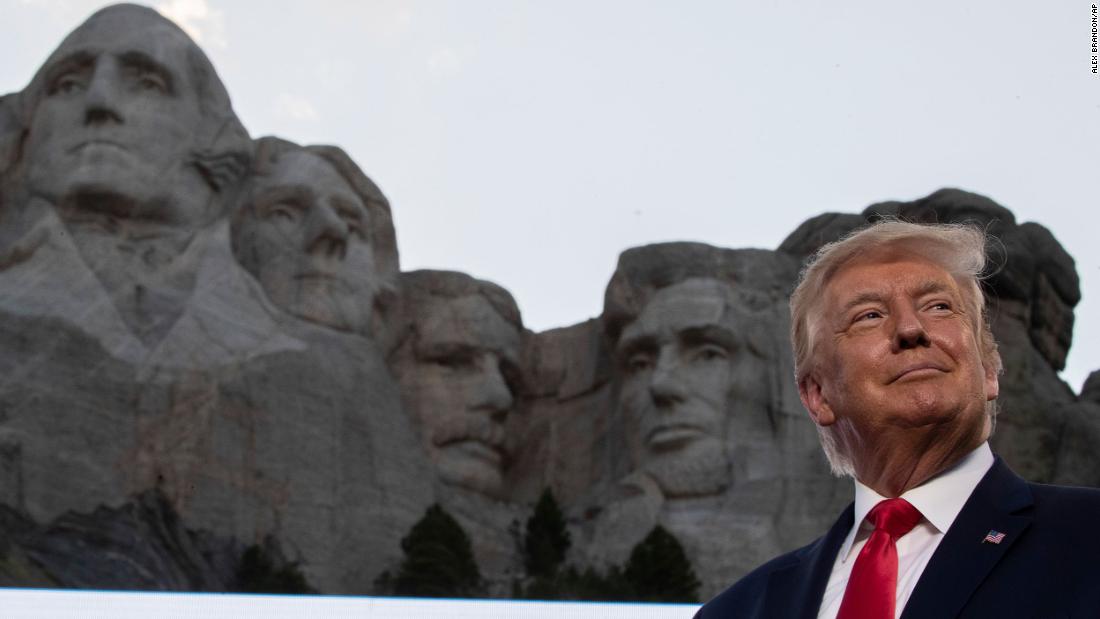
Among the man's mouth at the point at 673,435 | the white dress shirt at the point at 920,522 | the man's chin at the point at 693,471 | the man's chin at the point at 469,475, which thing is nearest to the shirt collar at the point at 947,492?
the white dress shirt at the point at 920,522

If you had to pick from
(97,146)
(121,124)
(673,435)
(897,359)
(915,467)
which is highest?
(121,124)

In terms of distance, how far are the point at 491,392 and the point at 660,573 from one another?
5.43ft

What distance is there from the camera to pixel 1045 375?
917 centimetres

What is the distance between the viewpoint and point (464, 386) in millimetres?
9219

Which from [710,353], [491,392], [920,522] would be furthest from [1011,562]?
[491,392]

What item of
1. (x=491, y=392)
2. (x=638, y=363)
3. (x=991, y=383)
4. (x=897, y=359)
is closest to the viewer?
(x=897, y=359)

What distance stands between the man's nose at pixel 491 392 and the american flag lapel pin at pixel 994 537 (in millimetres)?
7383

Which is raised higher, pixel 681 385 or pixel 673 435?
pixel 681 385

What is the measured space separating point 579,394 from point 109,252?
99.8 inches

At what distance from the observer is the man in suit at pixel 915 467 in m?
1.75

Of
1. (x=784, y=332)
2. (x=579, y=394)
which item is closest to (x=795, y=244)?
(x=784, y=332)

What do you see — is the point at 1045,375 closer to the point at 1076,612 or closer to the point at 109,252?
the point at 109,252

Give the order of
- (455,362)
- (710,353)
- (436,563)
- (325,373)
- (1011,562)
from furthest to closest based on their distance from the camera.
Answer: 1. (455,362)
2. (710,353)
3. (325,373)
4. (436,563)
5. (1011,562)

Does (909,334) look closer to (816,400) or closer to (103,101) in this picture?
(816,400)
